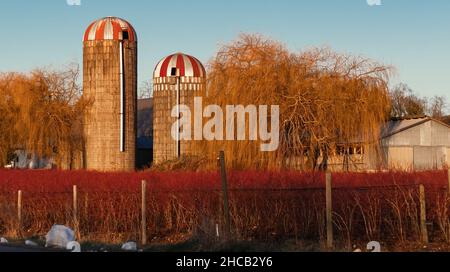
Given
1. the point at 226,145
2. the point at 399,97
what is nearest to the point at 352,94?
the point at 226,145

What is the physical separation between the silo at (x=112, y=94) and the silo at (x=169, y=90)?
176cm

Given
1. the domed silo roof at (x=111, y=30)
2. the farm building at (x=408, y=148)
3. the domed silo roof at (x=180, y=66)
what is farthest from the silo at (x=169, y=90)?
the farm building at (x=408, y=148)

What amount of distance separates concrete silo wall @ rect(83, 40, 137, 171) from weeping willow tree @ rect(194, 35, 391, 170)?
15.6 metres

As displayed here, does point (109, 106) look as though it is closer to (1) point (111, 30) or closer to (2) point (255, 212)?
(1) point (111, 30)

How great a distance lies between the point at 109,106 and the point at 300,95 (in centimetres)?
1937

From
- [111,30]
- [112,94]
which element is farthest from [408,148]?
[111,30]

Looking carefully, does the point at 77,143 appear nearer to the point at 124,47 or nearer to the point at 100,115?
the point at 100,115

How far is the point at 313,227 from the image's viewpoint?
19750 millimetres

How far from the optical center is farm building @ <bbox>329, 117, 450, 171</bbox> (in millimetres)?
41394

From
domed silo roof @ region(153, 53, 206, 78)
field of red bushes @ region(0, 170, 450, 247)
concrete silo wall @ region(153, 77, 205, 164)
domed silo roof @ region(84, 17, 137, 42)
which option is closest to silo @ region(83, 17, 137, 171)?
domed silo roof @ region(84, 17, 137, 42)

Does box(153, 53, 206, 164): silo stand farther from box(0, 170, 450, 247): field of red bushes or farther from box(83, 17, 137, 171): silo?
box(0, 170, 450, 247): field of red bushes

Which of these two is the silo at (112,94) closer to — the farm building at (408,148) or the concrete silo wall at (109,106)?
the concrete silo wall at (109,106)

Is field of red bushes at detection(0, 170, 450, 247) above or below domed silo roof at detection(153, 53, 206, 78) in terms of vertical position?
below

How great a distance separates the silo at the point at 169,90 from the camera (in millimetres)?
53406
